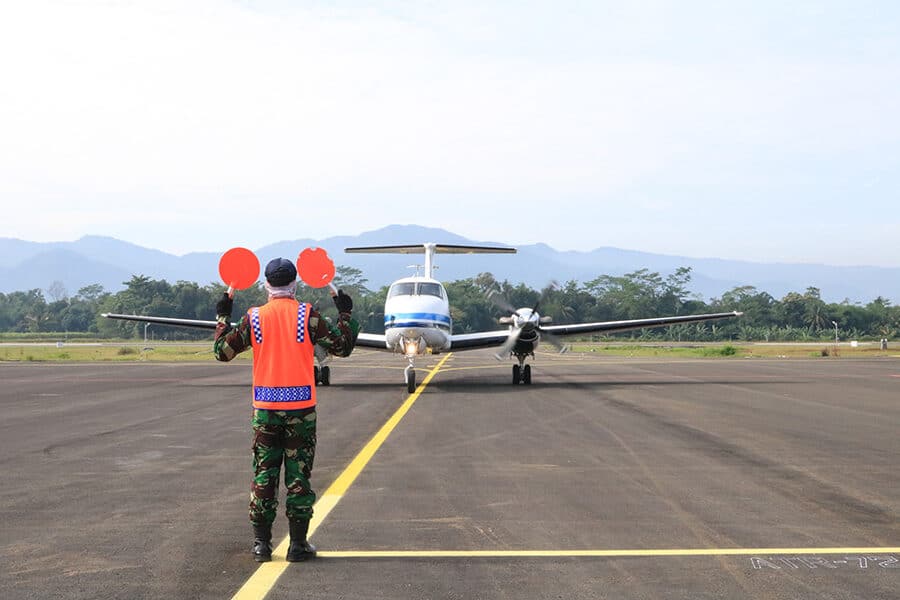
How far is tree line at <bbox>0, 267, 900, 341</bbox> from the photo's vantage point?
362ft

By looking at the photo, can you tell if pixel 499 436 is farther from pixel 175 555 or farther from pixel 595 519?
pixel 175 555

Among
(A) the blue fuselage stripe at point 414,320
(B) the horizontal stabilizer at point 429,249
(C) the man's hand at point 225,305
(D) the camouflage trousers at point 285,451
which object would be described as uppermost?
(B) the horizontal stabilizer at point 429,249

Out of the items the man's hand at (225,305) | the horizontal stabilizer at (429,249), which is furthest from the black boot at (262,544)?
the horizontal stabilizer at (429,249)

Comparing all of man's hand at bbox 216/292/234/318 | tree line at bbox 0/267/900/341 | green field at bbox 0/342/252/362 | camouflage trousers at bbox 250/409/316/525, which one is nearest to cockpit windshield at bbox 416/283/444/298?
man's hand at bbox 216/292/234/318

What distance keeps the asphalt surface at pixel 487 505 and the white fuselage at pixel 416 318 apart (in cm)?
559

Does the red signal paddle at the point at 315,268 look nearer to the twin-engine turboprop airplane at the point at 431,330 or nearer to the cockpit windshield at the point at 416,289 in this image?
the twin-engine turboprop airplane at the point at 431,330

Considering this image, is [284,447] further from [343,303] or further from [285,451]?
[343,303]

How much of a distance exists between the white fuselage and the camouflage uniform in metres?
17.5

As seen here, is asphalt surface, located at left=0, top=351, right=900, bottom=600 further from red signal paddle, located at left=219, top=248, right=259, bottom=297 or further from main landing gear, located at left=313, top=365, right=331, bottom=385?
main landing gear, located at left=313, top=365, right=331, bottom=385

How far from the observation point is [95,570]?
6.11m

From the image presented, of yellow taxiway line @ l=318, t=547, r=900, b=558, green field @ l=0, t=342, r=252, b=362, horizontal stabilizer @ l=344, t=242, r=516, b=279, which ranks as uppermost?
horizontal stabilizer @ l=344, t=242, r=516, b=279

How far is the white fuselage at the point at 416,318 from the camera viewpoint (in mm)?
24422

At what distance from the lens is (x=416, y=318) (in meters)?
24.4

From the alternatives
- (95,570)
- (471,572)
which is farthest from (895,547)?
(95,570)
